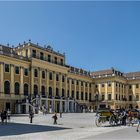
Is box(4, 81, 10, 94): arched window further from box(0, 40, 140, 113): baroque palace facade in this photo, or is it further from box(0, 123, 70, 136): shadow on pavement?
box(0, 123, 70, 136): shadow on pavement

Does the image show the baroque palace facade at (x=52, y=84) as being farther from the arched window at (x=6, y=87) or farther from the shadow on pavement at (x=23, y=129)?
the shadow on pavement at (x=23, y=129)

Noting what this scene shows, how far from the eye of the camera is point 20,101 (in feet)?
195

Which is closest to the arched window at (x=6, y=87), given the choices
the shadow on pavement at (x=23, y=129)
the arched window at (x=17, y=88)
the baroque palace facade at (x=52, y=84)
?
the baroque palace facade at (x=52, y=84)

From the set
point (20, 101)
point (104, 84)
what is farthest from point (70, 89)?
point (20, 101)

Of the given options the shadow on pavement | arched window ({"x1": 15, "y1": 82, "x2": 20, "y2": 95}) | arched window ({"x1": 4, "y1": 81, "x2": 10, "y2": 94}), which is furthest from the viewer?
arched window ({"x1": 15, "y1": 82, "x2": 20, "y2": 95})

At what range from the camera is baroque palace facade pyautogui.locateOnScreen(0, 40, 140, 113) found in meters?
58.9

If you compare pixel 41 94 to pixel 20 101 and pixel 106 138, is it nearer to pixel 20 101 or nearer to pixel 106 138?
pixel 20 101

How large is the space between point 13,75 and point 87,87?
33642mm

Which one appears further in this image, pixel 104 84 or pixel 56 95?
pixel 104 84

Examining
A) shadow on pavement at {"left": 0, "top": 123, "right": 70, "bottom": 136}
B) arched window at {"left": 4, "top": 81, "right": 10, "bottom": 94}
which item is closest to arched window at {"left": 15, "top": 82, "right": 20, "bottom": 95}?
arched window at {"left": 4, "top": 81, "right": 10, "bottom": 94}

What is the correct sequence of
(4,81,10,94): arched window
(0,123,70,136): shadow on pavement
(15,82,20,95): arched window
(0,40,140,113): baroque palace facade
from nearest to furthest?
1. (0,123,70,136): shadow on pavement
2. (4,81,10,94): arched window
3. (0,40,140,113): baroque palace facade
4. (15,82,20,95): arched window

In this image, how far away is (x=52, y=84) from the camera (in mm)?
69625

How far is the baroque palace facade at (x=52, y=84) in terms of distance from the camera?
193 feet

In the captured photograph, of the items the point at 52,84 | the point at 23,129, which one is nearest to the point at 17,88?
the point at 52,84
